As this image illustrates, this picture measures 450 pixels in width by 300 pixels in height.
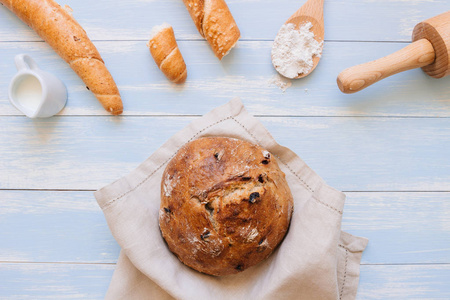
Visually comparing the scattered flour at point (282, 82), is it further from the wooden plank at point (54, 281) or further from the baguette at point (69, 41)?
the wooden plank at point (54, 281)

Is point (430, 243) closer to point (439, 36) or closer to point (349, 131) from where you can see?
point (349, 131)

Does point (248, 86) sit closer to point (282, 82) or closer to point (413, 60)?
point (282, 82)

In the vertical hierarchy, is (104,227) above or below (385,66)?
below

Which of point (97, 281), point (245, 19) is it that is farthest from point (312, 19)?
point (97, 281)

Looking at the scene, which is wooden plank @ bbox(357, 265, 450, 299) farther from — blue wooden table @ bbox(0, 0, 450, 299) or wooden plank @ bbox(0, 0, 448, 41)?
wooden plank @ bbox(0, 0, 448, 41)

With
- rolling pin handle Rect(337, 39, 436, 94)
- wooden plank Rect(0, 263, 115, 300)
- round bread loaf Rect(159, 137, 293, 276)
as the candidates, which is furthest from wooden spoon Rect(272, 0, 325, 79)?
wooden plank Rect(0, 263, 115, 300)

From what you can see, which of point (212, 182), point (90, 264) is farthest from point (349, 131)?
point (90, 264)
